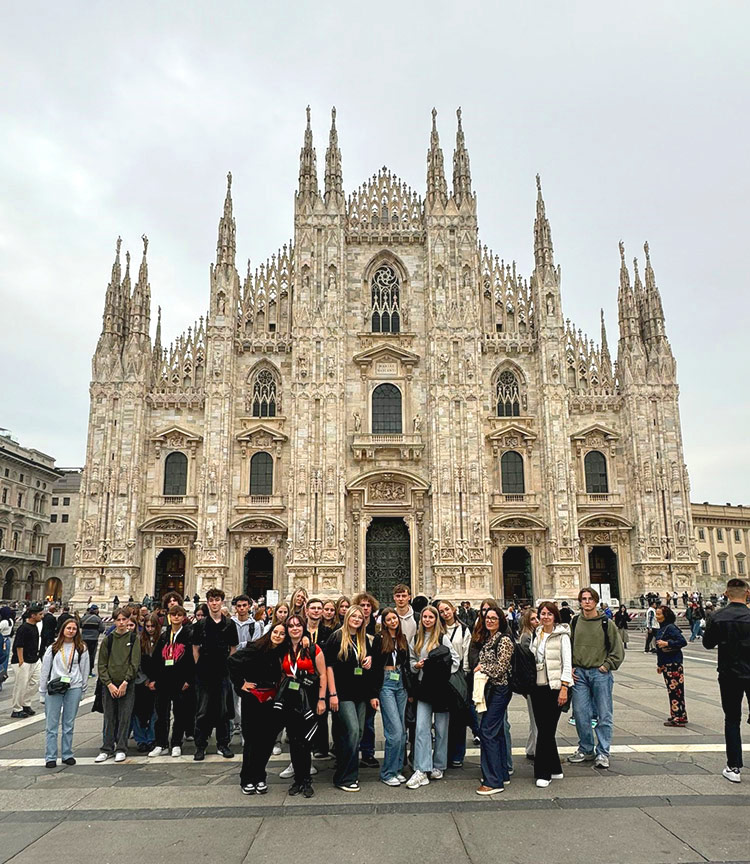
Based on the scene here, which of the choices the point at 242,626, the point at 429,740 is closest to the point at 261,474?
the point at 242,626

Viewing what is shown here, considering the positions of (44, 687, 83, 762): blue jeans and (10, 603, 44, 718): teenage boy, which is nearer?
(44, 687, 83, 762): blue jeans

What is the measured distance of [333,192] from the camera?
3616 centimetres

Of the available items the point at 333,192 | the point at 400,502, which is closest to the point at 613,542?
the point at 400,502

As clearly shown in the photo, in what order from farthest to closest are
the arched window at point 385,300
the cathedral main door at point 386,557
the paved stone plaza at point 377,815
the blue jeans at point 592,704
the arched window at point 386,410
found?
the arched window at point 385,300 → the arched window at point 386,410 → the cathedral main door at point 386,557 → the blue jeans at point 592,704 → the paved stone plaza at point 377,815

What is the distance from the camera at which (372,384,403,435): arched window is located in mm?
34781

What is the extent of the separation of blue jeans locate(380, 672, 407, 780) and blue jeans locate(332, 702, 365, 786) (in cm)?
34

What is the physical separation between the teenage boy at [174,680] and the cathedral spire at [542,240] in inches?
1229

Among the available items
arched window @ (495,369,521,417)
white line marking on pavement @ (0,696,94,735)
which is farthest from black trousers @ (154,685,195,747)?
arched window @ (495,369,521,417)

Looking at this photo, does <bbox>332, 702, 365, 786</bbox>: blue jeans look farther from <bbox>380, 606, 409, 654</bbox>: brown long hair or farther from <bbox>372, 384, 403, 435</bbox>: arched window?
<bbox>372, 384, 403, 435</bbox>: arched window

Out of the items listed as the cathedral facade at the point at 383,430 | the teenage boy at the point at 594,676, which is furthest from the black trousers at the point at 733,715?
the cathedral facade at the point at 383,430

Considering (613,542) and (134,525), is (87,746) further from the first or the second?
(613,542)

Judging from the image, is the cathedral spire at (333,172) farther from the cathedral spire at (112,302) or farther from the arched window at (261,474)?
the arched window at (261,474)

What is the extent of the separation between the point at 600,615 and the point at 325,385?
2656cm

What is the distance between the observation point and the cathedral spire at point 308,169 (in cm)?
3628
